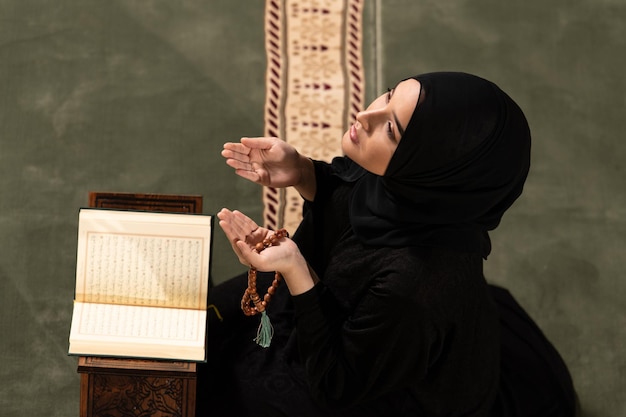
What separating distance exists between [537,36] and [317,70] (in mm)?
804

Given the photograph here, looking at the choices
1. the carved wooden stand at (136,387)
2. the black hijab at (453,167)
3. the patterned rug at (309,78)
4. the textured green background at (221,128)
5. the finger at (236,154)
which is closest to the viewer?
the black hijab at (453,167)

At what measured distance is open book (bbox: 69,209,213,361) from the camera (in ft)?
6.59

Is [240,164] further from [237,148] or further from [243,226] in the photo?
[243,226]

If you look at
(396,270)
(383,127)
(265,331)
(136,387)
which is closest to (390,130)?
(383,127)

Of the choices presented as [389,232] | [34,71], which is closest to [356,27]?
[34,71]

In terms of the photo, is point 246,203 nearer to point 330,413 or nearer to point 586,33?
point 330,413

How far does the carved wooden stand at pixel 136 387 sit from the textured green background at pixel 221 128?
559 millimetres

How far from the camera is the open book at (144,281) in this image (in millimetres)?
2010

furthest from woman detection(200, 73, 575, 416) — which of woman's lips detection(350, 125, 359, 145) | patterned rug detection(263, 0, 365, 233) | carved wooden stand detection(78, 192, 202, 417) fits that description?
patterned rug detection(263, 0, 365, 233)

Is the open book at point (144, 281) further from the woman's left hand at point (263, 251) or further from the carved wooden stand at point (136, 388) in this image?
the woman's left hand at point (263, 251)

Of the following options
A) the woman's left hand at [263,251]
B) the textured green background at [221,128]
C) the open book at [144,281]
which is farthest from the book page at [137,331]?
the textured green background at [221,128]

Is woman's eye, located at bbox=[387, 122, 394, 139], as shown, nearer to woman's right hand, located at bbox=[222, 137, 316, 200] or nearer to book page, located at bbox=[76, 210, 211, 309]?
woman's right hand, located at bbox=[222, 137, 316, 200]

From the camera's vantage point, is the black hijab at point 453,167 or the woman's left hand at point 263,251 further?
the woman's left hand at point 263,251

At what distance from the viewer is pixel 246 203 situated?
2.78 m
